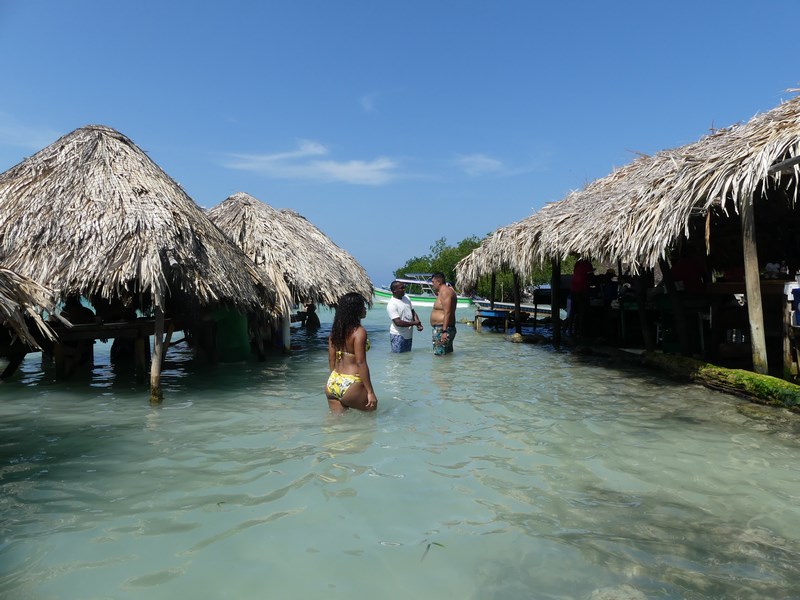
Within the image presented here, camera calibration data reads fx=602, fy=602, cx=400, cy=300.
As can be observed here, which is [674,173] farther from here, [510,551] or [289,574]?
[289,574]

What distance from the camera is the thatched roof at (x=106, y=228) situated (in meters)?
7.32

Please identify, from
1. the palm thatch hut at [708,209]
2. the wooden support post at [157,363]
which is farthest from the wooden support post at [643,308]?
the wooden support post at [157,363]

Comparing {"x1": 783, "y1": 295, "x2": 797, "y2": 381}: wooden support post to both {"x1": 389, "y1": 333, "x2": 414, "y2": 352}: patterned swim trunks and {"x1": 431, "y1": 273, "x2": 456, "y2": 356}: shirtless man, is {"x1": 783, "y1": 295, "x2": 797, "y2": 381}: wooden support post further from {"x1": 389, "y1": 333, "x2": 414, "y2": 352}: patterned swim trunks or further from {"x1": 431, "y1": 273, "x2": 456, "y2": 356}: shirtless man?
{"x1": 389, "y1": 333, "x2": 414, "y2": 352}: patterned swim trunks

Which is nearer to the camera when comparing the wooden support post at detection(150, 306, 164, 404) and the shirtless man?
the wooden support post at detection(150, 306, 164, 404)

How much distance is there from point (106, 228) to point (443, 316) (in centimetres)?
627

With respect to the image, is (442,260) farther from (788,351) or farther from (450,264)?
(788,351)

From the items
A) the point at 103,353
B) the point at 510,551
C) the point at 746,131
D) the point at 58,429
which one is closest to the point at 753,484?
the point at 510,551

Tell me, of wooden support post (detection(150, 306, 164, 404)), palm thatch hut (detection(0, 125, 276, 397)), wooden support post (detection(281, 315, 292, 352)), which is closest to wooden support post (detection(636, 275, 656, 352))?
palm thatch hut (detection(0, 125, 276, 397))

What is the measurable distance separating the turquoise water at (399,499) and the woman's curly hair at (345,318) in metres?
0.90

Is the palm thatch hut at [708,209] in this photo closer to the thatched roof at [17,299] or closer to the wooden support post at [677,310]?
the wooden support post at [677,310]

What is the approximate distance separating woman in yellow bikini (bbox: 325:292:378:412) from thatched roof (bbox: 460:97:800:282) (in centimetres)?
384

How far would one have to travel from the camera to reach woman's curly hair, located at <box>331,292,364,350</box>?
614 centimetres

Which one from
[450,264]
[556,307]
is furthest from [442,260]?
[556,307]

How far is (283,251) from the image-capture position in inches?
486
